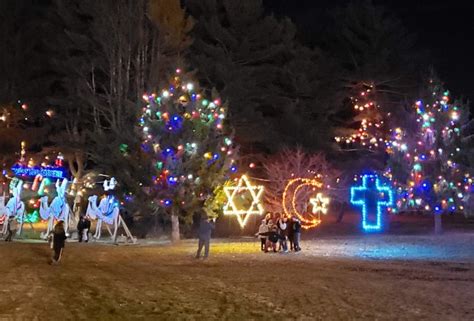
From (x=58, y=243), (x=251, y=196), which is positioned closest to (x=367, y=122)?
(x=251, y=196)

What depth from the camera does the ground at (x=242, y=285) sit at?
36.2 feet

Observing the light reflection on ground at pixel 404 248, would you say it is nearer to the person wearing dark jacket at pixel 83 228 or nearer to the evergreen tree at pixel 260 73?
the person wearing dark jacket at pixel 83 228

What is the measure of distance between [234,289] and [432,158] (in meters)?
22.5

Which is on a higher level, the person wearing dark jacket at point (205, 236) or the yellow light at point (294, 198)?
the yellow light at point (294, 198)

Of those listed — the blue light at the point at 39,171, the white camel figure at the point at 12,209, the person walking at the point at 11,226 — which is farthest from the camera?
the blue light at the point at 39,171

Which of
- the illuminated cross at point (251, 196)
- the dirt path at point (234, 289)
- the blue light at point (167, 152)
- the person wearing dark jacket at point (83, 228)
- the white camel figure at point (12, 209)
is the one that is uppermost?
the blue light at point (167, 152)

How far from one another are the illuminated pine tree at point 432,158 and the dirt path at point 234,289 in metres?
14.3

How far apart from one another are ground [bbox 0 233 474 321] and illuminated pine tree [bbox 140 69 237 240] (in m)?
6.40


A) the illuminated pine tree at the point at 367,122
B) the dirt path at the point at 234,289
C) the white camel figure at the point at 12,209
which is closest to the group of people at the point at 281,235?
the dirt path at the point at 234,289

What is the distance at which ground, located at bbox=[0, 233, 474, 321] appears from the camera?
11.0 metres

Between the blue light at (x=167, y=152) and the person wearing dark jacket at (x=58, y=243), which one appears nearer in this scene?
the person wearing dark jacket at (x=58, y=243)

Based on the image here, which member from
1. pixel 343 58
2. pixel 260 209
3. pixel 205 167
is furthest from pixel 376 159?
pixel 205 167

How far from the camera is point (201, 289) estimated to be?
13695 mm

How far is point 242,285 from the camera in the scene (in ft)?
46.8
